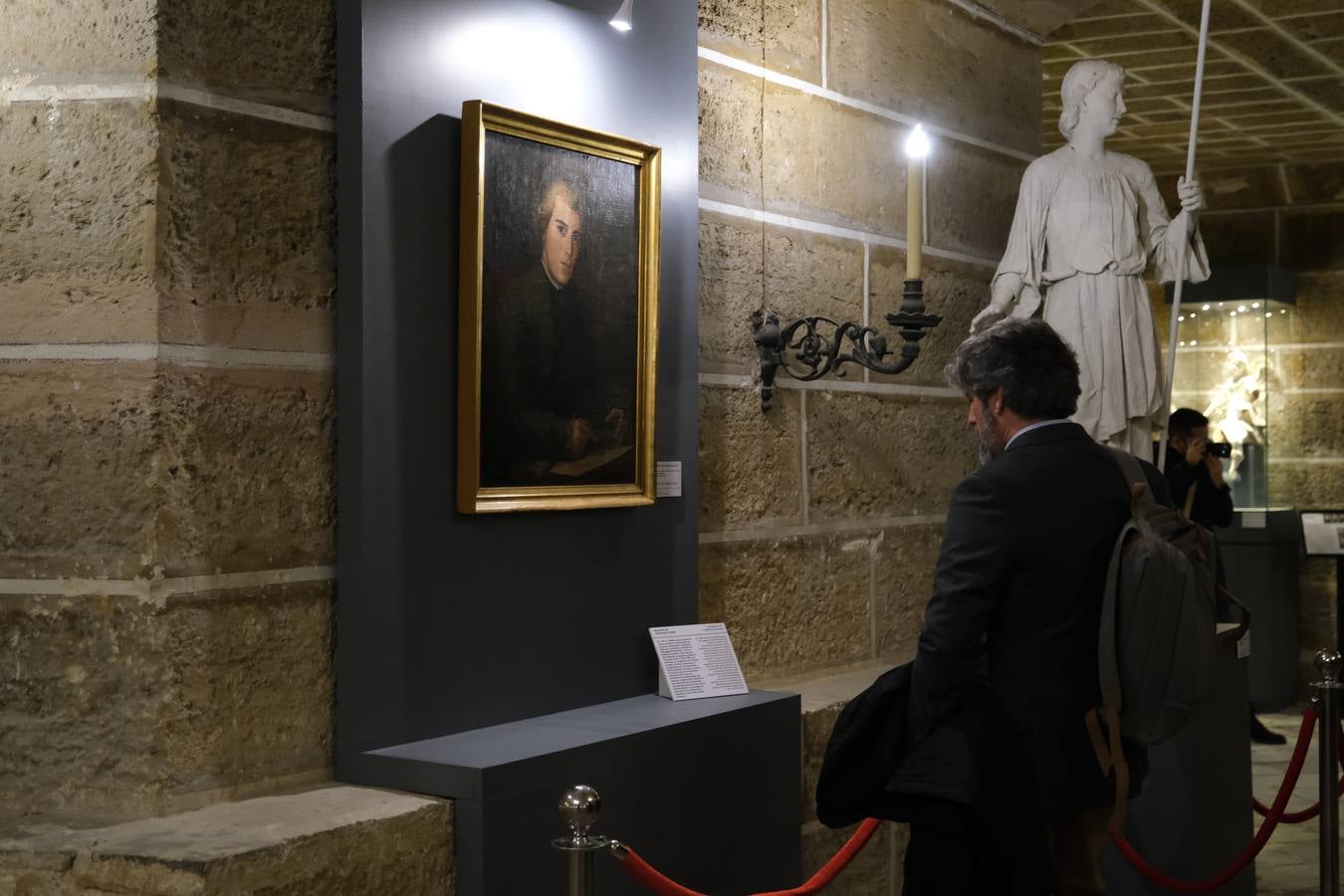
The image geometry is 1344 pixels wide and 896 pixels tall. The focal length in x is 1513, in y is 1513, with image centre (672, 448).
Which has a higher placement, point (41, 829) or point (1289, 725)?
point (41, 829)

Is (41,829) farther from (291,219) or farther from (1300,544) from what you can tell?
(1300,544)

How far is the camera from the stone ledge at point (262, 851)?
231 centimetres

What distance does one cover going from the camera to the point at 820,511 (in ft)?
13.9

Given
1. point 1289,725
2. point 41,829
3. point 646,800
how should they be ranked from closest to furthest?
1. point 41,829
2. point 646,800
3. point 1289,725

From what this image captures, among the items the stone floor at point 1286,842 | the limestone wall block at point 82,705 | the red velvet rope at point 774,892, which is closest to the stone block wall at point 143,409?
the limestone wall block at point 82,705

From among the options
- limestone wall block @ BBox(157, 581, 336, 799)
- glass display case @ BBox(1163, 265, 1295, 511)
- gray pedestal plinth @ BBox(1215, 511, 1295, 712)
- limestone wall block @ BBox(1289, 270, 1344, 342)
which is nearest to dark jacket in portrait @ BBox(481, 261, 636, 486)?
limestone wall block @ BBox(157, 581, 336, 799)

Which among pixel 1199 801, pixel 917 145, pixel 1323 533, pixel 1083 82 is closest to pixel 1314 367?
pixel 1323 533

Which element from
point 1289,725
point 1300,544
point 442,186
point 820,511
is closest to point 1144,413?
point 820,511

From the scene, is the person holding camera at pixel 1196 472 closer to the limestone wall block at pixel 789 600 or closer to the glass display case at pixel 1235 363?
the glass display case at pixel 1235 363

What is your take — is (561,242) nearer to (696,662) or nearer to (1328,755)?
(696,662)

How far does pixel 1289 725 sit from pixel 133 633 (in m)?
7.51

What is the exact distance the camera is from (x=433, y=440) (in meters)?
2.89

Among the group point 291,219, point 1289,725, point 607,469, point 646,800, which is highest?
point 291,219

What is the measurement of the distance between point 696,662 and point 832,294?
1.27 meters
